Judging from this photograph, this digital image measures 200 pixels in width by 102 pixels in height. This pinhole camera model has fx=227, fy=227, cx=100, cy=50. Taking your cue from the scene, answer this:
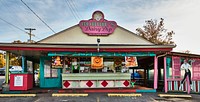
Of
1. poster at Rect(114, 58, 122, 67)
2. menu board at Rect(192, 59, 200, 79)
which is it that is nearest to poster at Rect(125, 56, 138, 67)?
poster at Rect(114, 58, 122, 67)

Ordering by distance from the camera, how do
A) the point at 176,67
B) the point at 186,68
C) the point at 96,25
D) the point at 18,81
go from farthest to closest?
1. the point at 96,25
2. the point at 176,67
3. the point at 18,81
4. the point at 186,68

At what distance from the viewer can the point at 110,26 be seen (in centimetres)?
1738

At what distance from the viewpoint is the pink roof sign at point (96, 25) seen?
1702 cm

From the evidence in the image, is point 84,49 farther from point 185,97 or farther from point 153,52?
point 185,97

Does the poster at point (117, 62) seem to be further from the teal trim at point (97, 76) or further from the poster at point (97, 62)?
the poster at point (97, 62)

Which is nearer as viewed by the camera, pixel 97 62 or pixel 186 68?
pixel 186 68

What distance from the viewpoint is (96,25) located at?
17062 millimetres

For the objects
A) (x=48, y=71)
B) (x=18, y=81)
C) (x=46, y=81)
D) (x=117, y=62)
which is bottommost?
(x=46, y=81)

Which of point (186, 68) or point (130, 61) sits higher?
point (130, 61)

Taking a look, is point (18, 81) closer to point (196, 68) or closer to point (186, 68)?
point (186, 68)

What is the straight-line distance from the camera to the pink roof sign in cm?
1702

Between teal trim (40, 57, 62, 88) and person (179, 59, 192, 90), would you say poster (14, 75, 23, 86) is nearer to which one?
teal trim (40, 57, 62, 88)

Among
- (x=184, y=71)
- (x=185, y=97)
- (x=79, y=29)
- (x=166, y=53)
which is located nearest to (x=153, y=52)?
(x=166, y=53)

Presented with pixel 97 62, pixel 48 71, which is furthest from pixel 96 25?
pixel 48 71
